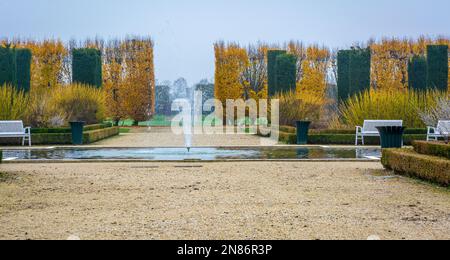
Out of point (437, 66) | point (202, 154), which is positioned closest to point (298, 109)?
point (437, 66)

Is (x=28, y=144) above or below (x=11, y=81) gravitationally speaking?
below

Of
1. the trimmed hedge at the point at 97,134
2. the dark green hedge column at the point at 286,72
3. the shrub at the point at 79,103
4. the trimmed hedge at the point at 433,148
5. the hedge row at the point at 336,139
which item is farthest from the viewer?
the dark green hedge column at the point at 286,72

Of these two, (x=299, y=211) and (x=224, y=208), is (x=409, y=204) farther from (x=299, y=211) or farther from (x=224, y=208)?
(x=224, y=208)

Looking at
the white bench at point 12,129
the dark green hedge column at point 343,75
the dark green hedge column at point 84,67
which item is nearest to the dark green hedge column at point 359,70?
the dark green hedge column at point 343,75

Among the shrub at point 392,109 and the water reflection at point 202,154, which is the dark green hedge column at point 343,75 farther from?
the water reflection at point 202,154

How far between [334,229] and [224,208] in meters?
1.55

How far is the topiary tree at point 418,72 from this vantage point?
27812 millimetres

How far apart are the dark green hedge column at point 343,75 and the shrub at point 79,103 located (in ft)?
36.6

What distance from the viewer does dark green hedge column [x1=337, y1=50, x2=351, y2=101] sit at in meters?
26.3

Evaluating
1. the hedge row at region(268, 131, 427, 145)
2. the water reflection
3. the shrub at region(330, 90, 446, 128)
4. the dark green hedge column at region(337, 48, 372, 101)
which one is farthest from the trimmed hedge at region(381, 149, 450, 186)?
the dark green hedge column at region(337, 48, 372, 101)

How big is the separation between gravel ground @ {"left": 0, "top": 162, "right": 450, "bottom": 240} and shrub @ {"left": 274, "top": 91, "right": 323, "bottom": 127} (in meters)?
11.8

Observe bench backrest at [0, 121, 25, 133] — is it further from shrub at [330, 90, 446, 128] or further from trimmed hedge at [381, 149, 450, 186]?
trimmed hedge at [381, 149, 450, 186]
